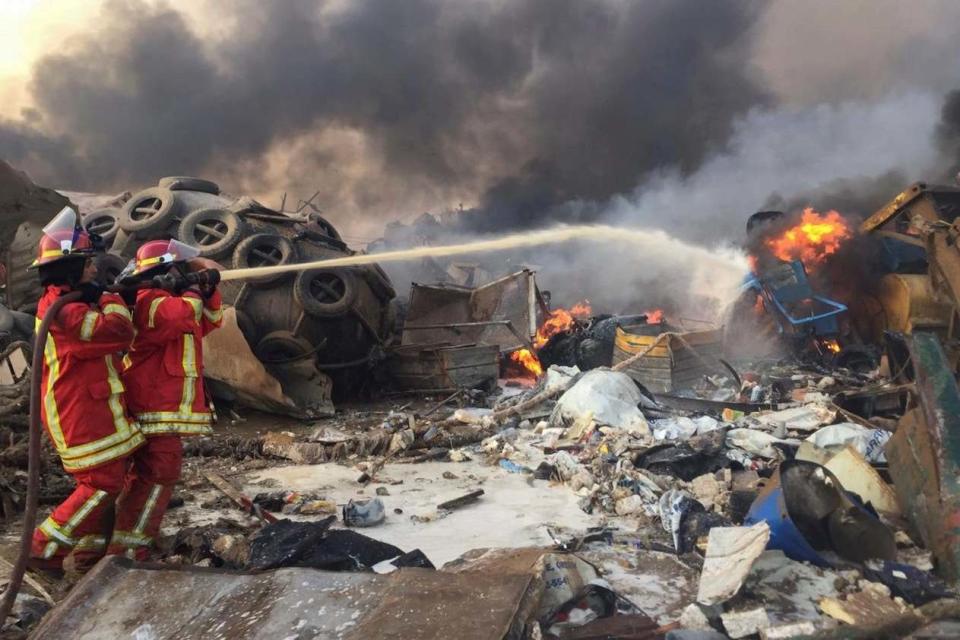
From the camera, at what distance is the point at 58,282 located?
125 inches

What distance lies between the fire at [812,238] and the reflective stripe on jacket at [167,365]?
32.3 ft

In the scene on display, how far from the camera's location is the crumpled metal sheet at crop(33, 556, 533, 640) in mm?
2145

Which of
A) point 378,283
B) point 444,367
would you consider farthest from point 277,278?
point 444,367

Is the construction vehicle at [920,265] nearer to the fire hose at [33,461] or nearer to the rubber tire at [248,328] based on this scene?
the fire hose at [33,461]

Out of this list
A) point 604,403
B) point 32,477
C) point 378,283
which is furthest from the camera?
point 378,283

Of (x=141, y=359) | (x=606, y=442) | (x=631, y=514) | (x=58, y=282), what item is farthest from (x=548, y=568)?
(x=606, y=442)

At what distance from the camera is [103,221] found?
8.55 meters

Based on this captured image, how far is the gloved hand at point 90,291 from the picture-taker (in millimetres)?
3160

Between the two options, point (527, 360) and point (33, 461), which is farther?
point (527, 360)

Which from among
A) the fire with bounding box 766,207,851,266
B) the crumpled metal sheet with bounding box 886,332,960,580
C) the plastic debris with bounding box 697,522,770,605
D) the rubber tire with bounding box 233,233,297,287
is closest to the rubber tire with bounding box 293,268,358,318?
the rubber tire with bounding box 233,233,297,287

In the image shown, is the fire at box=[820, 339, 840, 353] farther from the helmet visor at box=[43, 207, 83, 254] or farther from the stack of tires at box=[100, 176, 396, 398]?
the helmet visor at box=[43, 207, 83, 254]

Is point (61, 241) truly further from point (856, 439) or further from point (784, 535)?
point (856, 439)

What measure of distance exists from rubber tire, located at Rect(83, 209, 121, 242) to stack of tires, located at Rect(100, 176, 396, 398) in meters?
0.01

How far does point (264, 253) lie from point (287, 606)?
6577mm
